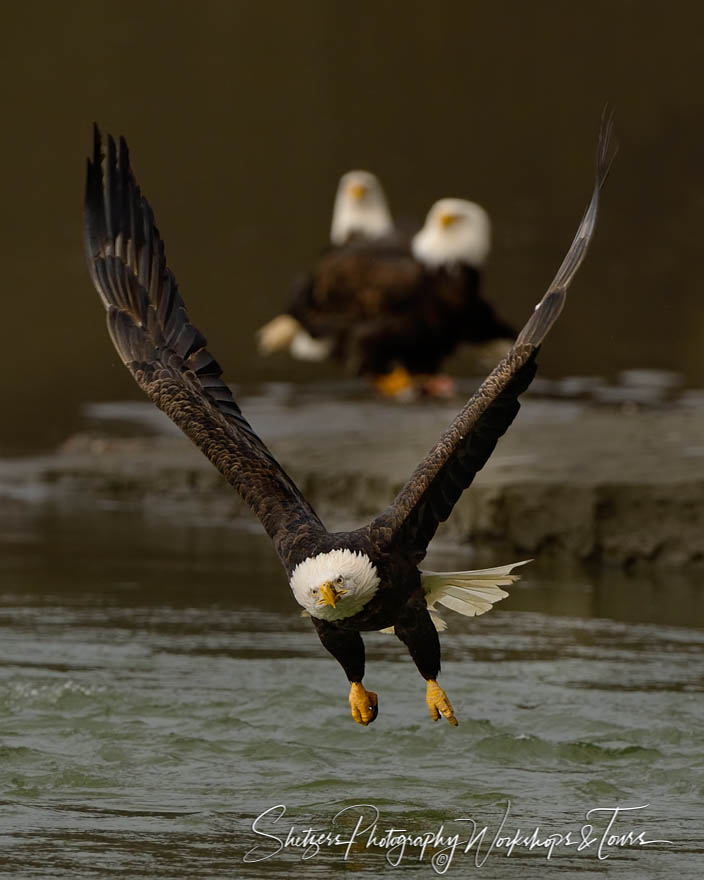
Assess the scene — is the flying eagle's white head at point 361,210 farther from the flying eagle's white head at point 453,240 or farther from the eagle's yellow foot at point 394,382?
the eagle's yellow foot at point 394,382

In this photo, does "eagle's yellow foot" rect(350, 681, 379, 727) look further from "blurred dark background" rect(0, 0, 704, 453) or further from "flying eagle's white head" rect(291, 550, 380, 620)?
"blurred dark background" rect(0, 0, 704, 453)

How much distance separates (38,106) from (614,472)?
11.3 m

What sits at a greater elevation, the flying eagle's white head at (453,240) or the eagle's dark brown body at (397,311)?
the flying eagle's white head at (453,240)

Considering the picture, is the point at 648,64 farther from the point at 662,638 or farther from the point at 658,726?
the point at 658,726

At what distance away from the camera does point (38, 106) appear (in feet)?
60.7

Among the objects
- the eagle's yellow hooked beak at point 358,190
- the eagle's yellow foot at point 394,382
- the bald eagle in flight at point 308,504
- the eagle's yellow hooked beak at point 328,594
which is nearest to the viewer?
the eagle's yellow hooked beak at point 328,594

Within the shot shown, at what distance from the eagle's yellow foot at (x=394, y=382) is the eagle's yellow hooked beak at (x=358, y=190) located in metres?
1.59

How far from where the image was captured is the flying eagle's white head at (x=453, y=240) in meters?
12.3

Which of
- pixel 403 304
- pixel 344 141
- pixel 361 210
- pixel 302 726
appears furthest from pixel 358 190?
pixel 302 726

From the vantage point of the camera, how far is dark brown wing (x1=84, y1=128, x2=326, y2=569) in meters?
6.05

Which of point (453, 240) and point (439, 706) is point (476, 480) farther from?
point (453, 240)

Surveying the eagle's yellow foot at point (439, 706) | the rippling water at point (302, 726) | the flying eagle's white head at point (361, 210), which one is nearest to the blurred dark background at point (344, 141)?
the flying eagle's white head at point (361, 210)

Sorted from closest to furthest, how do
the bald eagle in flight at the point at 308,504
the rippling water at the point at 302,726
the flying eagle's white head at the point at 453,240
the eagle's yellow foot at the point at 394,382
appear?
the rippling water at the point at 302,726 < the bald eagle in flight at the point at 308,504 < the eagle's yellow foot at the point at 394,382 < the flying eagle's white head at the point at 453,240

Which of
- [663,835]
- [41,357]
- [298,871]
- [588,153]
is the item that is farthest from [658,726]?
[588,153]
